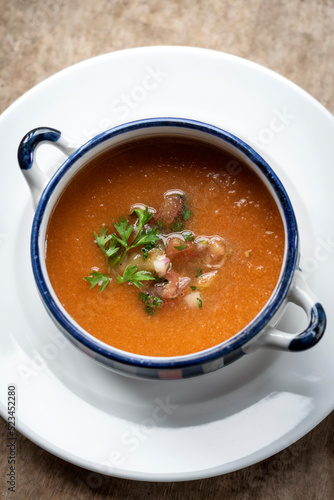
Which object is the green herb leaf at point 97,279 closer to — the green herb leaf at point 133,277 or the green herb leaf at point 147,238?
the green herb leaf at point 133,277

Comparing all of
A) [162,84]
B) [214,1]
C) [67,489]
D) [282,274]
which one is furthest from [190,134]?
[67,489]

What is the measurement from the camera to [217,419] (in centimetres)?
238

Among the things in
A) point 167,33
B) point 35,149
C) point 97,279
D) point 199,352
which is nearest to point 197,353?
point 199,352

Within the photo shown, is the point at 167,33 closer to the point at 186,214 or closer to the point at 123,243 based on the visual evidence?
the point at 186,214

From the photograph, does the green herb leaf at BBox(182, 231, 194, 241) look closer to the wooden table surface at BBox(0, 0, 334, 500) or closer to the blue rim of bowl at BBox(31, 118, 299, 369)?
the blue rim of bowl at BBox(31, 118, 299, 369)

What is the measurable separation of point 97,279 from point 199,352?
0.48m

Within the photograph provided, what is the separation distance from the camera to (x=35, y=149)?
2199mm

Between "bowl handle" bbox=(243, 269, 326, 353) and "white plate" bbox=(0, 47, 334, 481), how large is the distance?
281 millimetres

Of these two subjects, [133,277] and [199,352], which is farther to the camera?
[133,277]

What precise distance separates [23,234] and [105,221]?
1.21ft

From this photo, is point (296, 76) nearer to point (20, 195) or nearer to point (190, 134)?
point (190, 134)

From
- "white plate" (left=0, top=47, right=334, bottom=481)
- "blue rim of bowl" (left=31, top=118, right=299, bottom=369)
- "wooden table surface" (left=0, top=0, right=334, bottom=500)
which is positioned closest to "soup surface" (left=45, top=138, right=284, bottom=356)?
"blue rim of bowl" (left=31, top=118, right=299, bottom=369)

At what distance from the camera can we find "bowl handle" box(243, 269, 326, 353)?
200 centimetres

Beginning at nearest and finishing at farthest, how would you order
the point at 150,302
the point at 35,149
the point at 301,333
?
the point at 301,333 → the point at 35,149 → the point at 150,302
